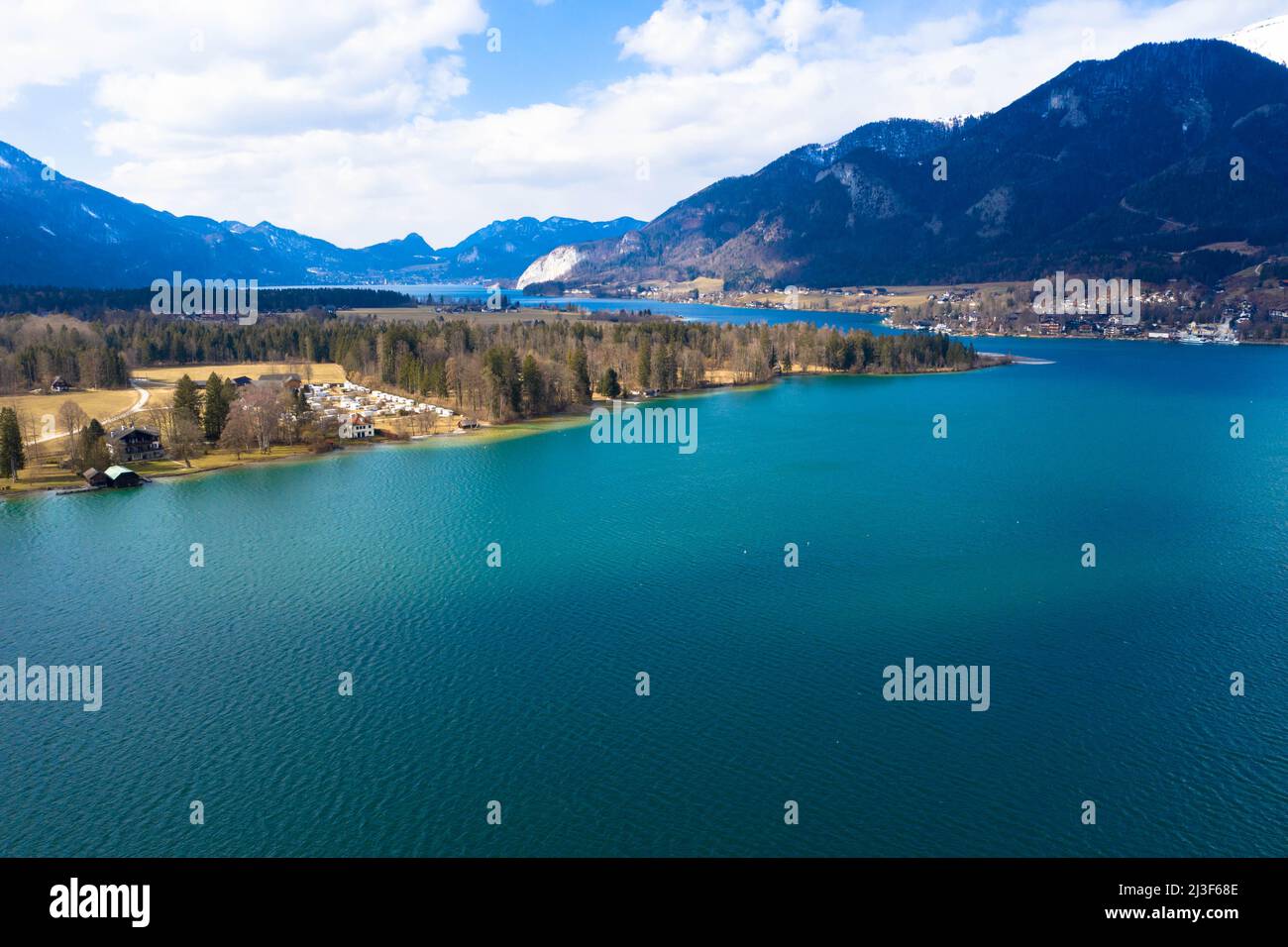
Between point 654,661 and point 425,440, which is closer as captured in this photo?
point 654,661

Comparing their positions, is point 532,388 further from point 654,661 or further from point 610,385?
point 654,661

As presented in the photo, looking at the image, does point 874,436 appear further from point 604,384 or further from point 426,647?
point 426,647

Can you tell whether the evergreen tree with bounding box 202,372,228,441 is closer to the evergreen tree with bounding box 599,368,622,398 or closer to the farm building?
the farm building

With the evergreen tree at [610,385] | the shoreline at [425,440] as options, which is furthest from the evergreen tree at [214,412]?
the evergreen tree at [610,385]

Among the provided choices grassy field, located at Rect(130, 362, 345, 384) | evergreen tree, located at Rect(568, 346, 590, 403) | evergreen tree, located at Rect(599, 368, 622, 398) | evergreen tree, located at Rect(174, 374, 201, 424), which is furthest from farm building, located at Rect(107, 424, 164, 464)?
evergreen tree, located at Rect(599, 368, 622, 398)

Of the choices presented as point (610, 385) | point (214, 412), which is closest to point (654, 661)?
point (214, 412)

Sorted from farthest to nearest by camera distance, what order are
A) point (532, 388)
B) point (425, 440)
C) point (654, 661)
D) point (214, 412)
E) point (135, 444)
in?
point (532, 388) < point (425, 440) < point (214, 412) < point (135, 444) < point (654, 661)
